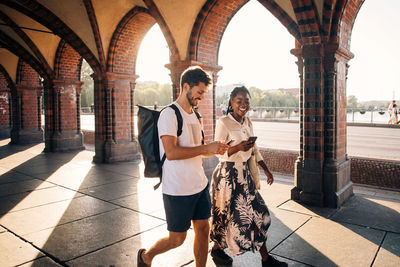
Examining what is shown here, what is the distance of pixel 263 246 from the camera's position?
2.86 m

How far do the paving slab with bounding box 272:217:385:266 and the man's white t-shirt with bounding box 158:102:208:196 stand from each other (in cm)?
154

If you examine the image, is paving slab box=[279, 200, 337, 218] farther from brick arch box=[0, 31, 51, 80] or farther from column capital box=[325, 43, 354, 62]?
brick arch box=[0, 31, 51, 80]

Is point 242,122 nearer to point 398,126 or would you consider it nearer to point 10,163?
point 10,163

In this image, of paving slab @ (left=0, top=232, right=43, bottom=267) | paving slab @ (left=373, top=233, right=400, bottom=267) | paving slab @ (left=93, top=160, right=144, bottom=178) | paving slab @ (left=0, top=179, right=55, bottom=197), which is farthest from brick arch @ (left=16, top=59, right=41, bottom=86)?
paving slab @ (left=373, top=233, right=400, bottom=267)

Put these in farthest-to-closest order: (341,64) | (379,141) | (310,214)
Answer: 1. (379,141)
2. (341,64)
3. (310,214)

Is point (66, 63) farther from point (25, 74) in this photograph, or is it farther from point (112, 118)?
→ point (25, 74)

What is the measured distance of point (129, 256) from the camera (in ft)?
10.4

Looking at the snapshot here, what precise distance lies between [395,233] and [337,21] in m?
2.98

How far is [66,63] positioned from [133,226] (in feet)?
29.2

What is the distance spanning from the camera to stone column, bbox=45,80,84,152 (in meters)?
11.0

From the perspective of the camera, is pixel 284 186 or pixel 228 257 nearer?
pixel 228 257

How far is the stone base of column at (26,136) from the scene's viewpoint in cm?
1343

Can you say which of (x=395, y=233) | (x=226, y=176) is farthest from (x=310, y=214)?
(x=226, y=176)

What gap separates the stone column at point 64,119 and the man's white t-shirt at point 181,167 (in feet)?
32.6
